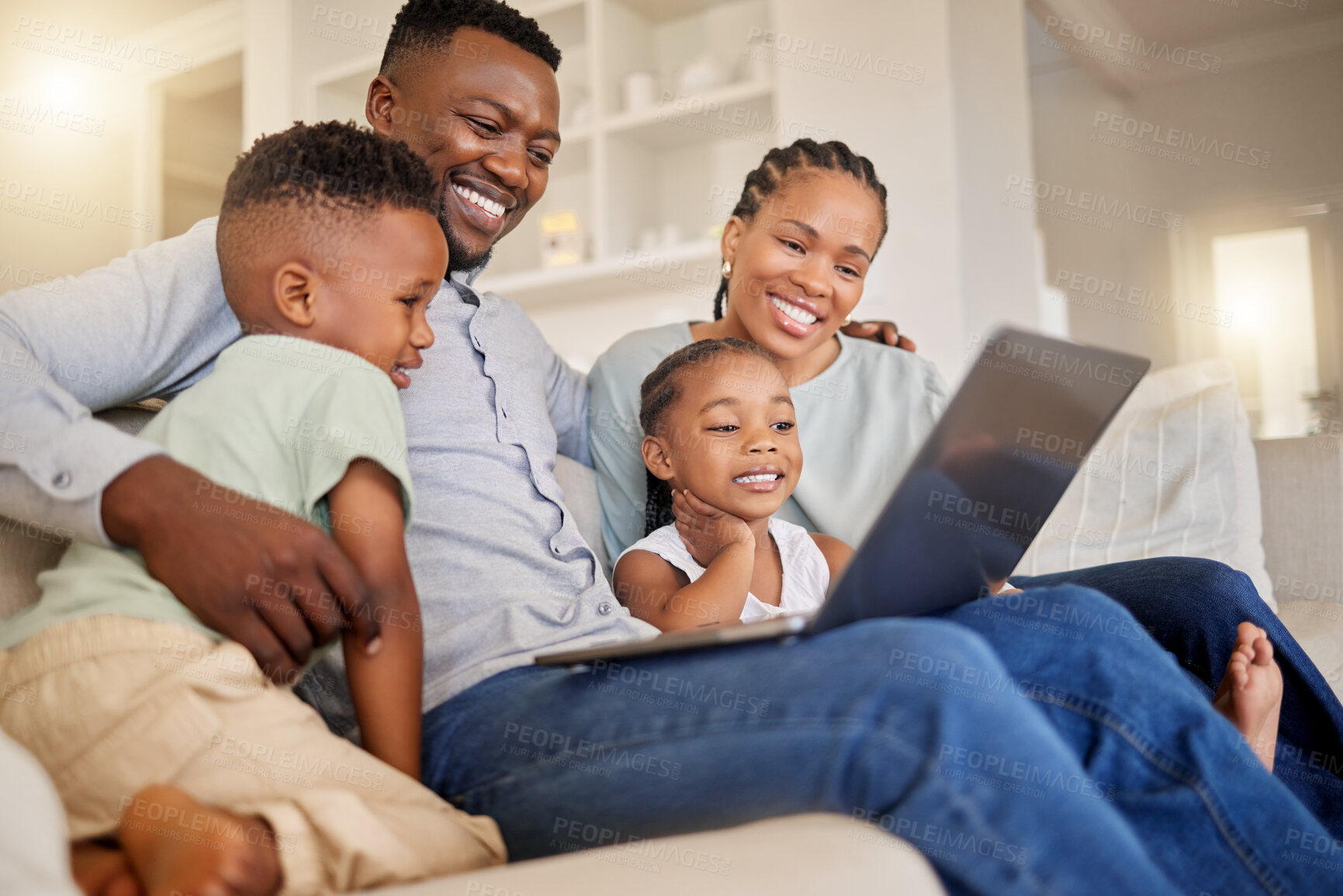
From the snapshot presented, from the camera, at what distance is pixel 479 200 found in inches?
49.4

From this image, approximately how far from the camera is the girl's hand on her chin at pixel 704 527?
3.90ft

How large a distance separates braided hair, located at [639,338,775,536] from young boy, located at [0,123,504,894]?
42cm

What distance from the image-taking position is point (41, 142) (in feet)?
14.4

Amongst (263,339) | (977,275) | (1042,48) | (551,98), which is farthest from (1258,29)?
(263,339)

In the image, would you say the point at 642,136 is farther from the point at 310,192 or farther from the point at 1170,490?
the point at 310,192

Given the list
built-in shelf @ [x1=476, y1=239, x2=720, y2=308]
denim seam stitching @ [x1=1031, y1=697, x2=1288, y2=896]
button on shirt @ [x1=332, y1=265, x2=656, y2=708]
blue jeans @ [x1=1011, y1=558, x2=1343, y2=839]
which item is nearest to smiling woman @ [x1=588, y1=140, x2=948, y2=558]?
button on shirt @ [x1=332, y1=265, x2=656, y2=708]

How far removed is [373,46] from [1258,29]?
4.22 m

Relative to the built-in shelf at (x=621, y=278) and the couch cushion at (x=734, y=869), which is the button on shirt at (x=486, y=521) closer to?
the couch cushion at (x=734, y=869)

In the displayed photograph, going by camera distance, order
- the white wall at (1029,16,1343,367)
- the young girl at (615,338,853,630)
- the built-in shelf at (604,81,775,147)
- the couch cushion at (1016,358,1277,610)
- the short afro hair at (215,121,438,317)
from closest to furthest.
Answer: the short afro hair at (215,121,438,317) < the young girl at (615,338,853,630) < the couch cushion at (1016,358,1277,610) < the built-in shelf at (604,81,775,147) < the white wall at (1029,16,1343,367)

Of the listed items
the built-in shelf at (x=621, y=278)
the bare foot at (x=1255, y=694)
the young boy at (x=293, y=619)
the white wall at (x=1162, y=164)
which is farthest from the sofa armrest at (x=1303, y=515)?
the white wall at (x=1162, y=164)

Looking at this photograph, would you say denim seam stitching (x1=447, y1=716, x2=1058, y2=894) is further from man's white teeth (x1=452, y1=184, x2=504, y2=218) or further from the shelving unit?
the shelving unit

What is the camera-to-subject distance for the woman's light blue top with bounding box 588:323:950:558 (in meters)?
1.42

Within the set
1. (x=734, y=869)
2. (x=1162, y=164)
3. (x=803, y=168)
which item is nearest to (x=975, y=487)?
(x=734, y=869)

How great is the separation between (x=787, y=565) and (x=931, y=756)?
638mm
